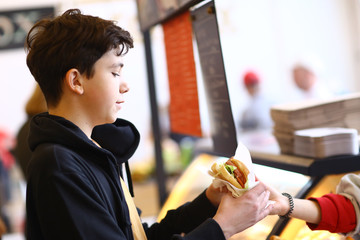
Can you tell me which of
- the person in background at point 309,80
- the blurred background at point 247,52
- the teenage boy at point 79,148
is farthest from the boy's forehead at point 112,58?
the blurred background at point 247,52

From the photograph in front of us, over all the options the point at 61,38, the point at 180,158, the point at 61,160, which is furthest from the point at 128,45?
the point at 180,158

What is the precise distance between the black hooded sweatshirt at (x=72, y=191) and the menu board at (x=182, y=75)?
105 centimetres

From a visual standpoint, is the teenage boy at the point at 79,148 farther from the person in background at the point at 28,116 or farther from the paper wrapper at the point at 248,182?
the person in background at the point at 28,116

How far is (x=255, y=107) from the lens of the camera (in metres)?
6.06

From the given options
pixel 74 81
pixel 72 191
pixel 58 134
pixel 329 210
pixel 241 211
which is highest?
pixel 74 81

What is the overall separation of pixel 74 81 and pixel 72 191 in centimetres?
32

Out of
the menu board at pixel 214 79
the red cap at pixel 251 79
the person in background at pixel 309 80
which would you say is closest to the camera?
the menu board at pixel 214 79

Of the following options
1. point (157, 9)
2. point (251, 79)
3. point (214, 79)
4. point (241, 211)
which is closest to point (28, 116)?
point (157, 9)

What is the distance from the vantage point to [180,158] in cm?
613

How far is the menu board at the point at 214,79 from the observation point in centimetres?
180

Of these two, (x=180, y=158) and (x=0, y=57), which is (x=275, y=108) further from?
(x=0, y=57)

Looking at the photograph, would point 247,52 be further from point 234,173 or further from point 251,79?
point 234,173

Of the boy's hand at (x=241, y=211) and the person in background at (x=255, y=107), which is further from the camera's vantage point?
the person in background at (x=255, y=107)

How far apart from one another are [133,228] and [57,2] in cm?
621
